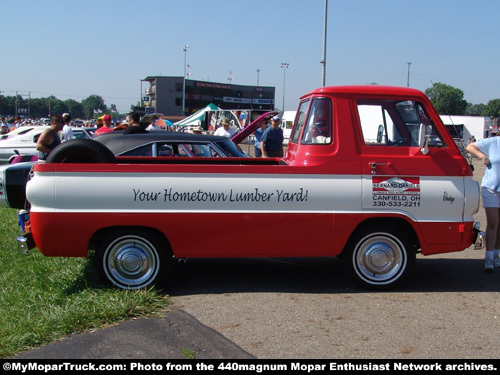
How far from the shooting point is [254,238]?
5.35m

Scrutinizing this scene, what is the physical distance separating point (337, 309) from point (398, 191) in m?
1.38

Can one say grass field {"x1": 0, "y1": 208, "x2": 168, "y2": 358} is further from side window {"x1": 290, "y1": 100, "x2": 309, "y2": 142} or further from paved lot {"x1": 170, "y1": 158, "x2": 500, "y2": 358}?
side window {"x1": 290, "y1": 100, "x2": 309, "y2": 142}

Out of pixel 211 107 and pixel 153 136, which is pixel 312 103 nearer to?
pixel 153 136

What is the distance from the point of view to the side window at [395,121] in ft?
18.3

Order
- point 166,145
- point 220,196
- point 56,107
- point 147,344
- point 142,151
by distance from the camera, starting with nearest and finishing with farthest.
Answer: point 147,344, point 220,196, point 142,151, point 166,145, point 56,107

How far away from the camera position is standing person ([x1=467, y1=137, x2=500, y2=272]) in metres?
6.16

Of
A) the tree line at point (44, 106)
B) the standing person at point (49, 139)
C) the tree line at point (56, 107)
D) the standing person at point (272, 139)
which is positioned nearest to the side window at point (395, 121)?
the standing person at point (49, 139)

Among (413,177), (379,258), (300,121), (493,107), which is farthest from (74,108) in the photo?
(413,177)

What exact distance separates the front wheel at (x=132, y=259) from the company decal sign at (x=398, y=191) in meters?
2.33

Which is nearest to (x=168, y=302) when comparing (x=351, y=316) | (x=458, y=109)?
(x=351, y=316)

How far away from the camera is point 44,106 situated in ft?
525

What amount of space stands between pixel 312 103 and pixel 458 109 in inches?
3342

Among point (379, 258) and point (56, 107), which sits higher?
point (56, 107)

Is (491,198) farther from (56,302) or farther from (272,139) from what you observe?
(272,139)
